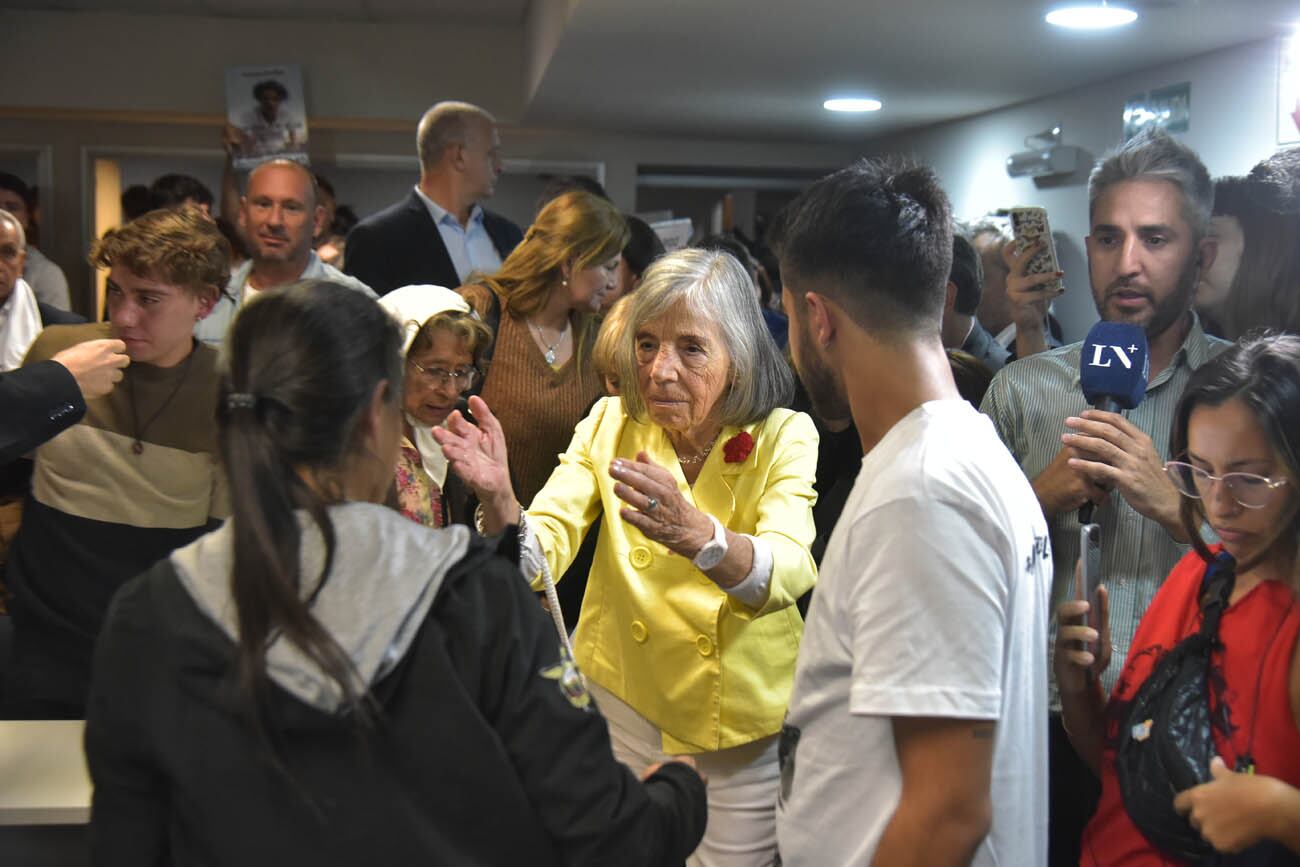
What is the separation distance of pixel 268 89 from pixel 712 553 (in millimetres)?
5796

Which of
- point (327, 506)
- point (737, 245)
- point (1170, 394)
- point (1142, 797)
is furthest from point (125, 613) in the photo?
point (737, 245)

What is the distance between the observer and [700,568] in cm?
189

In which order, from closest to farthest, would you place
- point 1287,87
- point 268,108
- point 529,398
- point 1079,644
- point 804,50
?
point 1079,644, point 529,398, point 1287,87, point 804,50, point 268,108

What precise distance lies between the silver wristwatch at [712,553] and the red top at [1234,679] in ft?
1.92

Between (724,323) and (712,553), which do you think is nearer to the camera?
(712,553)

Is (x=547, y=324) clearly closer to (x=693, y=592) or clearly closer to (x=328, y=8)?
(x=693, y=592)

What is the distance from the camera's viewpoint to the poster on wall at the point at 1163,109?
4375mm

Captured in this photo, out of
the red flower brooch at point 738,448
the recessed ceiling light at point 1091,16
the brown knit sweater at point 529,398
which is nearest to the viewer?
the red flower brooch at point 738,448

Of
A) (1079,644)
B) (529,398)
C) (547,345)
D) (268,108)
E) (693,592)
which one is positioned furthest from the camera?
(268,108)

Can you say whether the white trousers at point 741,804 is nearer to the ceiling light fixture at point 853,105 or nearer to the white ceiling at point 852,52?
the white ceiling at point 852,52

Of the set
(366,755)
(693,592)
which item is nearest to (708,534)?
(693,592)

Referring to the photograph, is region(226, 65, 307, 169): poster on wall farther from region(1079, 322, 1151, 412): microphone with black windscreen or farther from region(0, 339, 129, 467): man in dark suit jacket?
region(1079, 322, 1151, 412): microphone with black windscreen

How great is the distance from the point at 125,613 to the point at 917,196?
3.12 ft

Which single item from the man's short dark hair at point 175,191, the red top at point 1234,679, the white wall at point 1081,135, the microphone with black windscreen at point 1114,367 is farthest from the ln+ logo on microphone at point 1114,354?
the man's short dark hair at point 175,191
